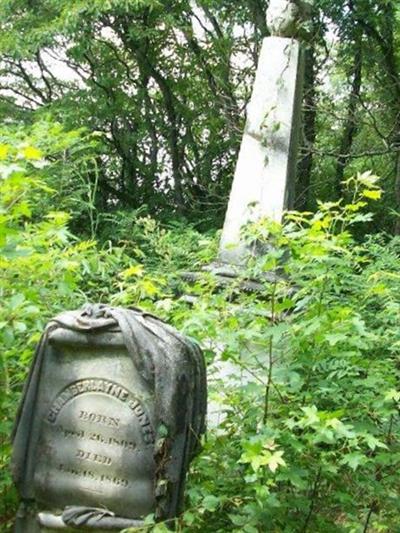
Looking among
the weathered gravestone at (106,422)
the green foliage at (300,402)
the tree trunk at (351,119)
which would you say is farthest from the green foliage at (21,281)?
the tree trunk at (351,119)

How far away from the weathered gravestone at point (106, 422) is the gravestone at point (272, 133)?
2.13 meters

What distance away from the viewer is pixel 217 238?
6137mm

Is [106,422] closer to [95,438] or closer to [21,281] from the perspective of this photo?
[95,438]

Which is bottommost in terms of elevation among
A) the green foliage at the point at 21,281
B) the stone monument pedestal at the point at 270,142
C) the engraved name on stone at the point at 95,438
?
the engraved name on stone at the point at 95,438

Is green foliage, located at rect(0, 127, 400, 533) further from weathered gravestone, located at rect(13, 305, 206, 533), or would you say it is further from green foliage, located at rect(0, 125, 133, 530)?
weathered gravestone, located at rect(13, 305, 206, 533)

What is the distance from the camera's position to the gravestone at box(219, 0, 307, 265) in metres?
5.63

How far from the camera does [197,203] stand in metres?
10.9

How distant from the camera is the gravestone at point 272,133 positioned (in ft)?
18.5

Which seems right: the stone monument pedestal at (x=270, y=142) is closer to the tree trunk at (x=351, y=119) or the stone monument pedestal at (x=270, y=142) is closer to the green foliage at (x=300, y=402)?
the green foliage at (x=300, y=402)

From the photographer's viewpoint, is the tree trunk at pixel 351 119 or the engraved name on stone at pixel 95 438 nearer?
the engraved name on stone at pixel 95 438

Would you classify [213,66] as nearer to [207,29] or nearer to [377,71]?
[207,29]

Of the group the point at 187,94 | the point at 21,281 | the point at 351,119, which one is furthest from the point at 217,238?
the point at 187,94

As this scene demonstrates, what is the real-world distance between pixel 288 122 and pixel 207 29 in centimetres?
642

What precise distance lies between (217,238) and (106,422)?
2.80 meters
